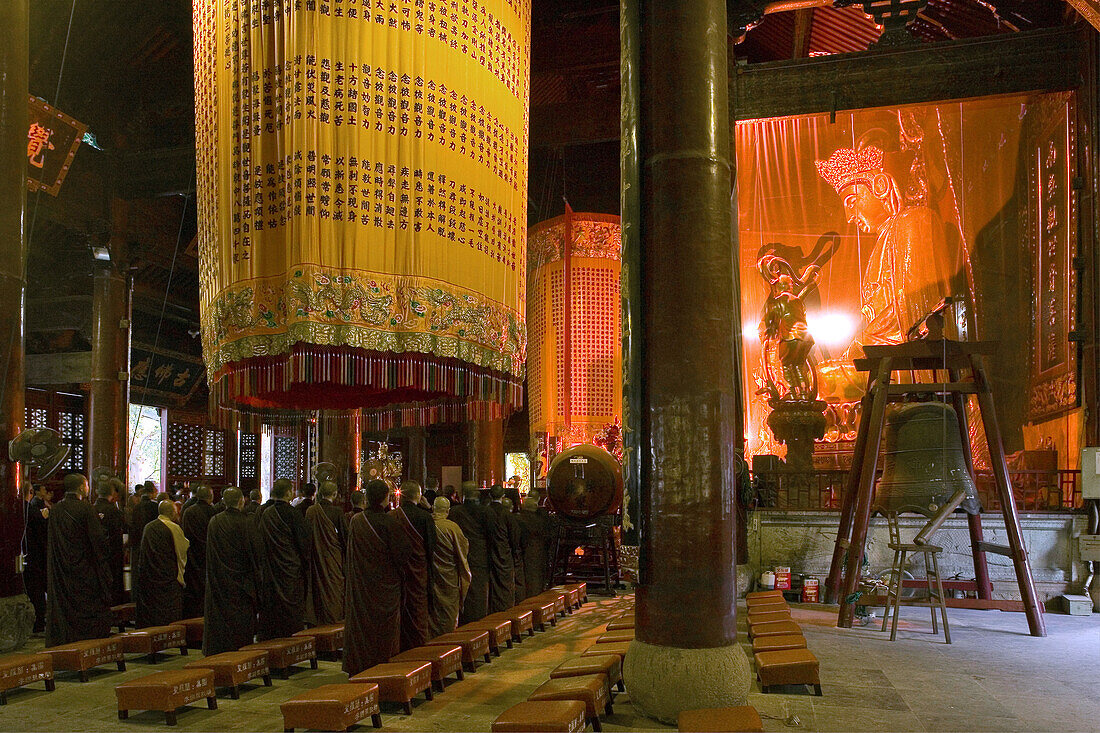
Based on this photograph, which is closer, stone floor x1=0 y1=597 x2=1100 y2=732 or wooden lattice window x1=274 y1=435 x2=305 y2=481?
stone floor x1=0 y1=597 x2=1100 y2=732

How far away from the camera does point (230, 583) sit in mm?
6141

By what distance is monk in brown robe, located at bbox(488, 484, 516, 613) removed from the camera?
7902 mm

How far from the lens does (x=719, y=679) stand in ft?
13.2

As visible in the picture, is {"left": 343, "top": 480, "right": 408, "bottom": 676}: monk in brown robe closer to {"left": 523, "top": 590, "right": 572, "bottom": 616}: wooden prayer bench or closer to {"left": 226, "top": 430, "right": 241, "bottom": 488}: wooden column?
{"left": 523, "top": 590, "right": 572, "bottom": 616}: wooden prayer bench

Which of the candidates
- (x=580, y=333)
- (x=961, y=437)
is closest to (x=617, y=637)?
(x=961, y=437)

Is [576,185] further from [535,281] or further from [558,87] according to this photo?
[535,281]

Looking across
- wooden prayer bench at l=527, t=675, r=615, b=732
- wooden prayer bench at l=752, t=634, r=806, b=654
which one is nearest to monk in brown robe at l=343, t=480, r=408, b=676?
wooden prayer bench at l=527, t=675, r=615, b=732

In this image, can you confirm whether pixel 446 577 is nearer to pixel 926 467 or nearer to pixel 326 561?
pixel 326 561

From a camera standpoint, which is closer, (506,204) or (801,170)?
(506,204)

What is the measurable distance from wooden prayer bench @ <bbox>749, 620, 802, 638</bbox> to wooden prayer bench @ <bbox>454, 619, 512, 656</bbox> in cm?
183

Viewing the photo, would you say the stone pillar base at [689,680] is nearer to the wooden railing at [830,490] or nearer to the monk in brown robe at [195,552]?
the monk in brown robe at [195,552]

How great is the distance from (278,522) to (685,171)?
4205mm

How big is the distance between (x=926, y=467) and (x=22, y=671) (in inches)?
253

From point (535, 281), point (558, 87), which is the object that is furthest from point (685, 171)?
point (558, 87)
